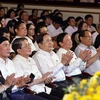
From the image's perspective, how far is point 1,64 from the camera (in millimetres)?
3180

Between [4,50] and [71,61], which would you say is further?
[71,61]

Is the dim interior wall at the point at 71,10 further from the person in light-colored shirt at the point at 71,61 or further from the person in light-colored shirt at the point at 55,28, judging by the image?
the person in light-colored shirt at the point at 71,61

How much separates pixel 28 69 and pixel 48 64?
0.37 metres

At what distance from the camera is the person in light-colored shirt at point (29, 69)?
337cm

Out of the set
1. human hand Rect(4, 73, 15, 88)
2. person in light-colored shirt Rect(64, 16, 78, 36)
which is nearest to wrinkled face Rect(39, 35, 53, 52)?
human hand Rect(4, 73, 15, 88)

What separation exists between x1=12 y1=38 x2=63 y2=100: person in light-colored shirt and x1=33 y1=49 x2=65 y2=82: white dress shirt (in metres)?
0.17

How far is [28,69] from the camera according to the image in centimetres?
343

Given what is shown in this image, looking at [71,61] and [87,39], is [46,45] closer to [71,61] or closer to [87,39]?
[71,61]

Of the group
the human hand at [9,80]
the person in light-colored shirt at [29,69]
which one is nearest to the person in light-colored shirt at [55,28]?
the person in light-colored shirt at [29,69]

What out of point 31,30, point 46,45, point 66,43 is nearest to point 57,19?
point 31,30

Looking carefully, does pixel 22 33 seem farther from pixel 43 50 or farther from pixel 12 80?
pixel 12 80

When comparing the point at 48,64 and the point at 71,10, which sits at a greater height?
the point at 71,10

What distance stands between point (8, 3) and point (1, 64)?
19.4 ft

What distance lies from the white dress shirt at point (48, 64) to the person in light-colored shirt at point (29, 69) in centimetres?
17
